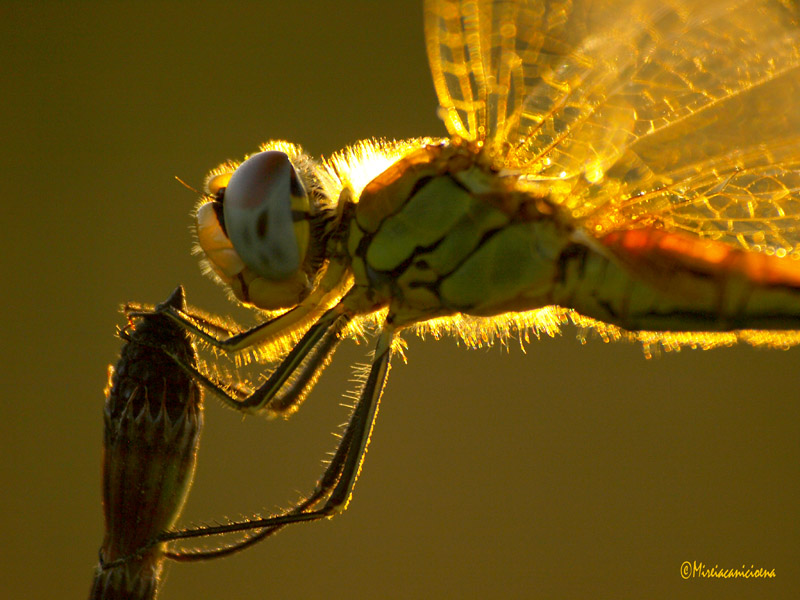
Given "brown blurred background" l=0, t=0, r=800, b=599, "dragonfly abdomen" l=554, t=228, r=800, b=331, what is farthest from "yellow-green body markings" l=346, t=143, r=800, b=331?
"brown blurred background" l=0, t=0, r=800, b=599

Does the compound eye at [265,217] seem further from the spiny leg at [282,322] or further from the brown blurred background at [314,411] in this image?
the brown blurred background at [314,411]

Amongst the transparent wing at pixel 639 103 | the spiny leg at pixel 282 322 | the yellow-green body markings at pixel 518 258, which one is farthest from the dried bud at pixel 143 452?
the transparent wing at pixel 639 103

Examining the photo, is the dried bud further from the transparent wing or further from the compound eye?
the transparent wing

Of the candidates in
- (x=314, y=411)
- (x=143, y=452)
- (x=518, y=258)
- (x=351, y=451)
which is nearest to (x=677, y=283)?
(x=518, y=258)

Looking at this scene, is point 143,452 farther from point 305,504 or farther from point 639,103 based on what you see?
point 639,103

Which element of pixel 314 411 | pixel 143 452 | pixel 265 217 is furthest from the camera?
pixel 314 411

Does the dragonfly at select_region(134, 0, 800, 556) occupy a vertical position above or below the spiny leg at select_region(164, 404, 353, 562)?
above
